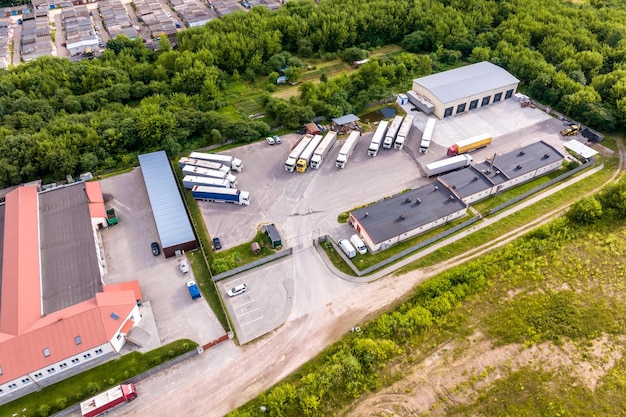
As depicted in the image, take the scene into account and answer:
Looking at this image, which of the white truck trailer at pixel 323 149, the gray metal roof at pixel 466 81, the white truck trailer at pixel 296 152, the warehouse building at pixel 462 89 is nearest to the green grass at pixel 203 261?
the white truck trailer at pixel 296 152

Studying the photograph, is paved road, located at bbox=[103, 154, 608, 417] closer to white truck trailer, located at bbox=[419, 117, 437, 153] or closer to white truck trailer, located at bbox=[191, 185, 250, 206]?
white truck trailer, located at bbox=[191, 185, 250, 206]

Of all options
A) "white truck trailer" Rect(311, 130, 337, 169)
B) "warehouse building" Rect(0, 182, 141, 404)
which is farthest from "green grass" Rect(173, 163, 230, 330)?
"white truck trailer" Rect(311, 130, 337, 169)

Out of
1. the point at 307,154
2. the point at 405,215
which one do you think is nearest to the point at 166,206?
the point at 307,154

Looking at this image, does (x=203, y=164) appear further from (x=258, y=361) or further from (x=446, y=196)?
(x=446, y=196)

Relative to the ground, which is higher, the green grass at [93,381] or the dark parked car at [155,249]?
the dark parked car at [155,249]

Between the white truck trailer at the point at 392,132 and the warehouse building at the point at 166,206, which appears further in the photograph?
the white truck trailer at the point at 392,132

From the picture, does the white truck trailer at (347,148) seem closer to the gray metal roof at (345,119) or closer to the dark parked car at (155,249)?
the gray metal roof at (345,119)

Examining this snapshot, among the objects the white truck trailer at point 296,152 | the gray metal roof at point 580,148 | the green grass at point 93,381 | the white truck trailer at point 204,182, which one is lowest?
the green grass at point 93,381

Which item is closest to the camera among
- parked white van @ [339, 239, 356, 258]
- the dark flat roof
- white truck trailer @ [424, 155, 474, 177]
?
the dark flat roof
